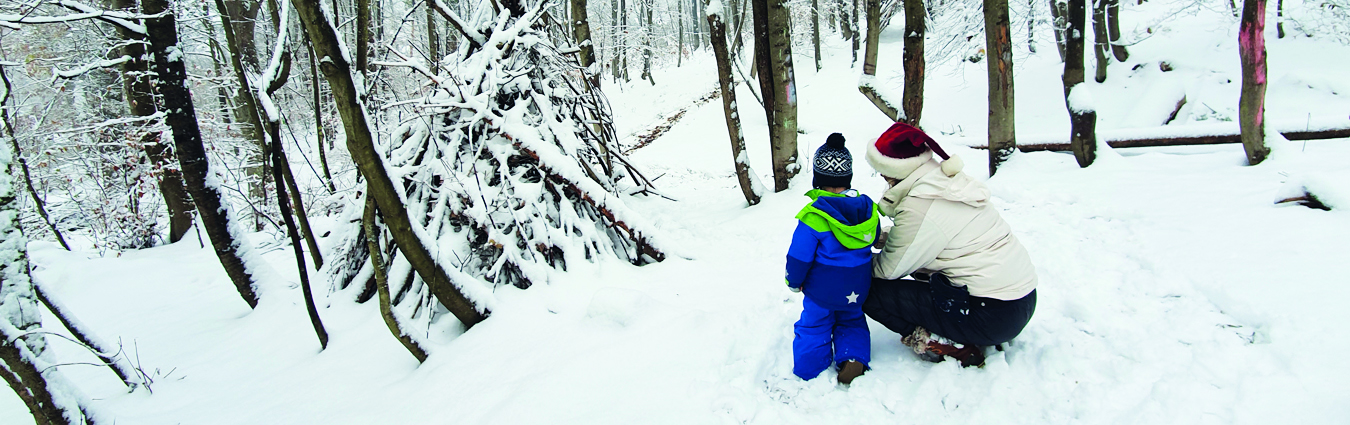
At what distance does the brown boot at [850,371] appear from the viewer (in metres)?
2.21

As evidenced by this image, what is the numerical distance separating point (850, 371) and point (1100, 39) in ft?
38.4

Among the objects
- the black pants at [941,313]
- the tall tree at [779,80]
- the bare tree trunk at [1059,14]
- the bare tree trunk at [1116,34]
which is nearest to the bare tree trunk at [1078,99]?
the tall tree at [779,80]

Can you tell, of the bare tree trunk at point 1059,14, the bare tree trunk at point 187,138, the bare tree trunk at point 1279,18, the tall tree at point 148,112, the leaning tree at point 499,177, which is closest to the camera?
the leaning tree at point 499,177

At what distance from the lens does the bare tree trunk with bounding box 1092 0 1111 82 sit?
32.6 feet

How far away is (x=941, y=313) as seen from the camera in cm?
214

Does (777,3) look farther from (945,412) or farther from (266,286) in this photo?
(266,286)

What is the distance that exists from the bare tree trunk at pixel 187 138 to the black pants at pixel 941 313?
14.3ft

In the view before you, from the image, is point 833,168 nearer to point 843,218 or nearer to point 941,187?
point 843,218

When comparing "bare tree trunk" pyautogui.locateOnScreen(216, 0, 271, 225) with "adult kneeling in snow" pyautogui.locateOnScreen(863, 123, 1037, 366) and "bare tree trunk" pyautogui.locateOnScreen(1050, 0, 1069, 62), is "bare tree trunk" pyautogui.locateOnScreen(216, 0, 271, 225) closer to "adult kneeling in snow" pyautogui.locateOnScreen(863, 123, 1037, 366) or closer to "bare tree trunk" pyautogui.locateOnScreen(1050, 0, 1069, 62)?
"adult kneeling in snow" pyautogui.locateOnScreen(863, 123, 1037, 366)

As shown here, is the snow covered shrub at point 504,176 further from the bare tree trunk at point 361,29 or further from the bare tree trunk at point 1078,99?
the bare tree trunk at point 1078,99

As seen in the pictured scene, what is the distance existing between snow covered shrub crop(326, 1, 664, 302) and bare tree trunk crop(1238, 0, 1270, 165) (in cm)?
468

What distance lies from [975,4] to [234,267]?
1234 centimetres

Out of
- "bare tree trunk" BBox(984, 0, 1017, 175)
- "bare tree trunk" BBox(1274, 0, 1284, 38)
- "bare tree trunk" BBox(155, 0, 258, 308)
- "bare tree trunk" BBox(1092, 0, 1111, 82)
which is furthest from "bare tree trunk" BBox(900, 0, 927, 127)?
"bare tree trunk" BBox(1274, 0, 1284, 38)

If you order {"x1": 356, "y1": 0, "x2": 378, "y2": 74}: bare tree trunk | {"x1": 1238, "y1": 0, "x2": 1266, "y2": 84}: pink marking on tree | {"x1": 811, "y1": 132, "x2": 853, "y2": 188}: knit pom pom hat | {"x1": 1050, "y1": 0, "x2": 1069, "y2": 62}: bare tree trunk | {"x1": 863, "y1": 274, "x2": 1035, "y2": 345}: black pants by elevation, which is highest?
{"x1": 1050, "y1": 0, "x2": 1069, "y2": 62}: bare tree trunk
